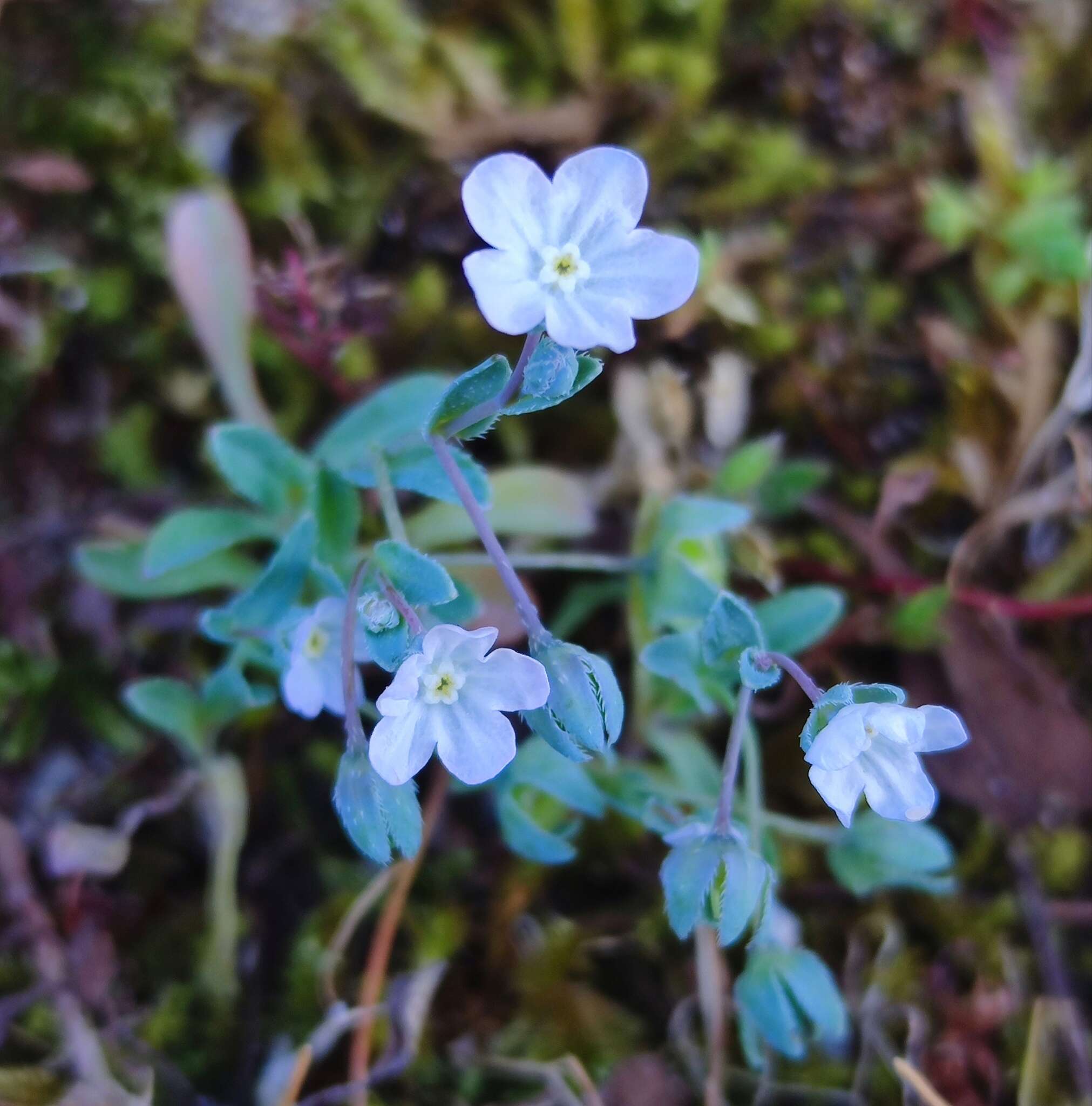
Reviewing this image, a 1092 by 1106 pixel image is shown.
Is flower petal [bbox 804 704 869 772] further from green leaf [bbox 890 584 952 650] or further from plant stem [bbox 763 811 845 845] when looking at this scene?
green leaf [bbox 890 584 952 650]

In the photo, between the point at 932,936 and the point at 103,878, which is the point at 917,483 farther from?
the point at 103,878

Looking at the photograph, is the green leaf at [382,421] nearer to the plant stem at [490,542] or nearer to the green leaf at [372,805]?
the plant stem at [490,542]

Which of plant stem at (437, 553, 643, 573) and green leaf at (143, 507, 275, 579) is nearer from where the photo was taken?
plant stem at (437, 553, 643, 573)

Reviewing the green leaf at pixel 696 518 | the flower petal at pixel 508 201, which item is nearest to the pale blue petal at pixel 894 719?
the green leaf at pixel 696 518

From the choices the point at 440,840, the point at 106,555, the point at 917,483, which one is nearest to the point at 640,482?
the point at 917,483

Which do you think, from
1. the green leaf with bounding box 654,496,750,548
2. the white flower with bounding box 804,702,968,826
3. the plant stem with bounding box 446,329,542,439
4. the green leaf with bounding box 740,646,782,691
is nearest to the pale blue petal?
the white flower with bounding box 804,702,968,826

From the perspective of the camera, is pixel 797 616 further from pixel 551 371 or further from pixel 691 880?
pixel 551 371
